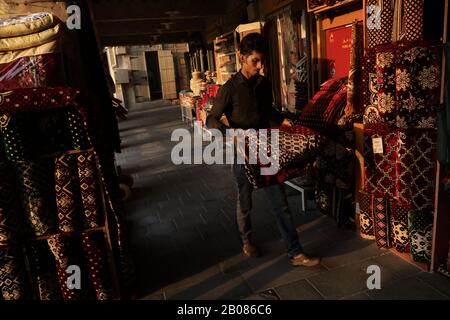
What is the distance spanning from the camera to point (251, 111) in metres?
2.85

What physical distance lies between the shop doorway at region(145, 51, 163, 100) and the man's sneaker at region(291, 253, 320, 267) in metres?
21.3

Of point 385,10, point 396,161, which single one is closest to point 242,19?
point 385,10

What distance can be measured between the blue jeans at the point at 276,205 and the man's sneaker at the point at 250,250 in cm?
28

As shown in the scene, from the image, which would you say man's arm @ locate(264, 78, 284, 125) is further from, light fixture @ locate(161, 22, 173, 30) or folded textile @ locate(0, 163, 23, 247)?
light fixture @ locate(161, 22, 173, 30)

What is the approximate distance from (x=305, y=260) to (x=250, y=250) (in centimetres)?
52

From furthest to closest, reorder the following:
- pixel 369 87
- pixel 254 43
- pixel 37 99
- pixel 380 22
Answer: pixel 369 87, pixel 380 22, pixel 254 43, pixel 37 99

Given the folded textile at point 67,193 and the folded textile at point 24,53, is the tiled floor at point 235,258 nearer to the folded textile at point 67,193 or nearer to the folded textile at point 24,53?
the folded textile at point 67,193

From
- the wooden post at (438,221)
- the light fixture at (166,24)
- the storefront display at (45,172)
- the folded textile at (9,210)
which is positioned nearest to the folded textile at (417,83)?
the wooden post at (438,221)

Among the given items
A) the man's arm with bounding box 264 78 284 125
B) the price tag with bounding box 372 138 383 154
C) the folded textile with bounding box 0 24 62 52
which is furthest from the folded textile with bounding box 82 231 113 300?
the price tag with bounding box 372 138 383 154

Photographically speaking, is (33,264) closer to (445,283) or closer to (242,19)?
(445,283)

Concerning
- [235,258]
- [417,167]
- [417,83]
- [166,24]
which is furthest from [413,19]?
[166,24]

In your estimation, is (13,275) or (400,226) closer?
(13,275)

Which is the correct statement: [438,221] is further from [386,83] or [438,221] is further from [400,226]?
[386,83]

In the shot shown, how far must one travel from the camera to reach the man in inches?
107
